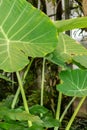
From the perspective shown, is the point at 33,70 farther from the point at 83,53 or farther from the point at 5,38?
the point at 5,38

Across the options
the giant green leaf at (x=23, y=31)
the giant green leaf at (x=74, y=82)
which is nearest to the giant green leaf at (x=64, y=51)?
the giant green leaf at (x=74, y=82)

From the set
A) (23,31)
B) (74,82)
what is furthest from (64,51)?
(23,31)

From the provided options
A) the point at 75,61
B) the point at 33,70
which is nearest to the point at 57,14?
the point at 33,70

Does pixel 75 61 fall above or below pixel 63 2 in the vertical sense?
below

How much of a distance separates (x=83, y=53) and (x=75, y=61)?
0.36ft

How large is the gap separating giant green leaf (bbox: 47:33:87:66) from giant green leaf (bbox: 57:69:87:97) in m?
0.08

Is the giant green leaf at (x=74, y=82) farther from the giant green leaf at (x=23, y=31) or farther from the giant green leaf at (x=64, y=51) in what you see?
the giant green leaf at (x=23, y=31)

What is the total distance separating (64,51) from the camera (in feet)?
4.51

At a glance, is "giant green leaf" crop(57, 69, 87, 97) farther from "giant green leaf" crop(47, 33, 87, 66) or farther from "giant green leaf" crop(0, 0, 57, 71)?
"giant green leaf" crop(0, 0, 57, 71)

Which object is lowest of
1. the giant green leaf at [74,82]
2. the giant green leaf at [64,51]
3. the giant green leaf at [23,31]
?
the giant green leaf at [74,82]

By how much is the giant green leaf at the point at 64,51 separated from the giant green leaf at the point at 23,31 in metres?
0.28

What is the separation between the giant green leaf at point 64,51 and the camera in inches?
51.7

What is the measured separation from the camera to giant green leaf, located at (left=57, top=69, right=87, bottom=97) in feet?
4.27

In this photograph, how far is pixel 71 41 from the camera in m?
1.49
